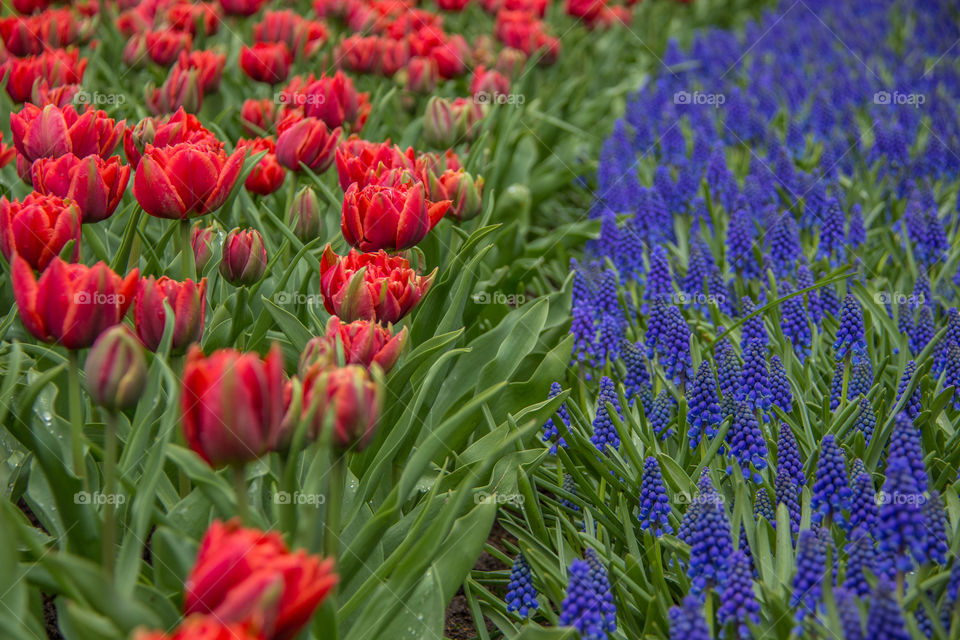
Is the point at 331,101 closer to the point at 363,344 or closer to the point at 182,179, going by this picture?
A: the point at 182,179

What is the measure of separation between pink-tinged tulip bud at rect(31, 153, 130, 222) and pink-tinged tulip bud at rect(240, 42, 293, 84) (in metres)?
1.53

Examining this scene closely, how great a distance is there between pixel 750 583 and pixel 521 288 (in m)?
1.88

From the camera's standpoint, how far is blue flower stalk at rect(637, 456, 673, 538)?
206 cm

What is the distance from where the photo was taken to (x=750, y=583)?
1.68 m

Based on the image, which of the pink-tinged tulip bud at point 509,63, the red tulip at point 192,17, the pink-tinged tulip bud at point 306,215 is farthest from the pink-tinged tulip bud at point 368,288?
the pink-tinged tulip bud at point 509,63

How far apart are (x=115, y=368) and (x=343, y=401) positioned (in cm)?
36

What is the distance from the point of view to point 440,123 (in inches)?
131

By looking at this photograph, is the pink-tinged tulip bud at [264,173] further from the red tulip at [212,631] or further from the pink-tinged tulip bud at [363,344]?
the red tulip at [212,631]

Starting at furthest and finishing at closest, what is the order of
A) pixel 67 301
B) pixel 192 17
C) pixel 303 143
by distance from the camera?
pixel 192 17
pixel 303 143
pixel 67 301

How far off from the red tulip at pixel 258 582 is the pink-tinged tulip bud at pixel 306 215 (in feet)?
4.66

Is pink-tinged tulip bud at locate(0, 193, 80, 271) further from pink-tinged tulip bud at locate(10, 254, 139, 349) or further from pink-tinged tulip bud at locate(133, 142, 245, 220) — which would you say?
pink-tinged tulip bud at locate(10, 254, 139, 349)

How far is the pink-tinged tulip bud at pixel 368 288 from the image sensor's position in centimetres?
197

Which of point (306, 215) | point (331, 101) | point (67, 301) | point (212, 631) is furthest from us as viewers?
point (331, 101)

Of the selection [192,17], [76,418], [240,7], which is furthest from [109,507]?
[240,7]
